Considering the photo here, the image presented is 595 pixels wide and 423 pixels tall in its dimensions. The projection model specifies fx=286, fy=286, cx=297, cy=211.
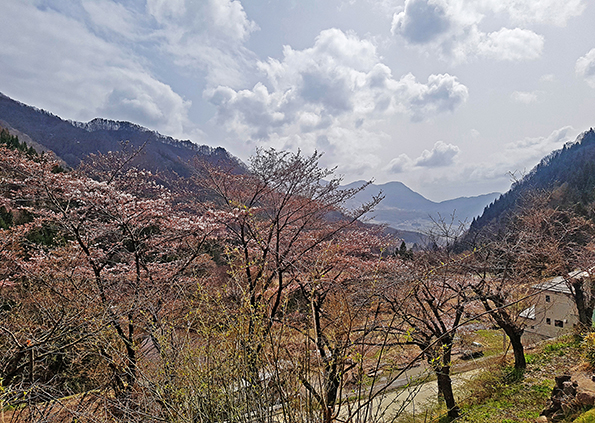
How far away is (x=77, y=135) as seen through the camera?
95.7 metres

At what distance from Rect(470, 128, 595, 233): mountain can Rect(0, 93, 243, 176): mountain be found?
7572 cm

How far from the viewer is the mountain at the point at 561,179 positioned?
155 feet

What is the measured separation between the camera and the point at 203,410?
2.18m

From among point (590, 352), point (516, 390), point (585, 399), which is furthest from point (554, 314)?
point (585, 399)

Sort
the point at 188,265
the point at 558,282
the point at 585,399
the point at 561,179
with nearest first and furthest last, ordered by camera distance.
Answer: the point at 585,399
the point at 558,282
the point at 188,265
the point at 561,179

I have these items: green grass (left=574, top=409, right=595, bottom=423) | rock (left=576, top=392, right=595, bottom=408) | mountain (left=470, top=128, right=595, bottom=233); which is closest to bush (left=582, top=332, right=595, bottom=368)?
rock (left=576, top=392, right=595, bottom=408)

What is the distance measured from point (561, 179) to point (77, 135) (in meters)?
140

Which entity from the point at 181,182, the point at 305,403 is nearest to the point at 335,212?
the point at 181,182

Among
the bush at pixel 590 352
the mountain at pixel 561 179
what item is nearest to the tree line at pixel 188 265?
the bush at pixel 590 352

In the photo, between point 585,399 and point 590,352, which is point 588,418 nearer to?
point 585,399

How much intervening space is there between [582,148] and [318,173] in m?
109

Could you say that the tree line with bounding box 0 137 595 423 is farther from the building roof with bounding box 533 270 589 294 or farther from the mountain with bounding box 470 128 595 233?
the mountain with bounding box 470 128 595 233

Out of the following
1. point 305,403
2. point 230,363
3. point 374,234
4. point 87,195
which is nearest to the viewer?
point 305,403

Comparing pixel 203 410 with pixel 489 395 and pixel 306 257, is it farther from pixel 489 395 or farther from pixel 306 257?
pixel 489 395
